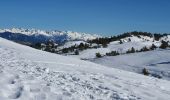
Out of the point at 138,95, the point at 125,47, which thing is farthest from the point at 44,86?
the point at 125,47

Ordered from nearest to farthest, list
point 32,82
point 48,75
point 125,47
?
point 32,82, point 48,75, point 125,47

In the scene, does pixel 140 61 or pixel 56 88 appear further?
pixel 140 61

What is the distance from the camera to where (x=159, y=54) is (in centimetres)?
9512

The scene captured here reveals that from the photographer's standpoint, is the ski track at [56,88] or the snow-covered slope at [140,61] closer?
the ski track at [56,88]

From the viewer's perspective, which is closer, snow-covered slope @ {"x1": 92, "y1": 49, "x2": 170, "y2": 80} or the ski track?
the ski track

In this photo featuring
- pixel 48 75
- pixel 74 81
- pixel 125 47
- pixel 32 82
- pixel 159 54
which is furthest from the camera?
pixel 125 47

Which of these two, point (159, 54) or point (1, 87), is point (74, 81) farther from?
point (159, 54)

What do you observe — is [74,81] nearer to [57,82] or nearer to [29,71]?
[57,82]

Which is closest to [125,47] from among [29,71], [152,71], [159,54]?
[159,54]

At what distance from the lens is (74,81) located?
15953 mm

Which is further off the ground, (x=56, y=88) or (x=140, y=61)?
(x=56, y=88)

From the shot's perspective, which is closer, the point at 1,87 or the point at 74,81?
the point at 1,87

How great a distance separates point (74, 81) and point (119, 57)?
80.3m

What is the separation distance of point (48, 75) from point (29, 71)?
127 centimetres
